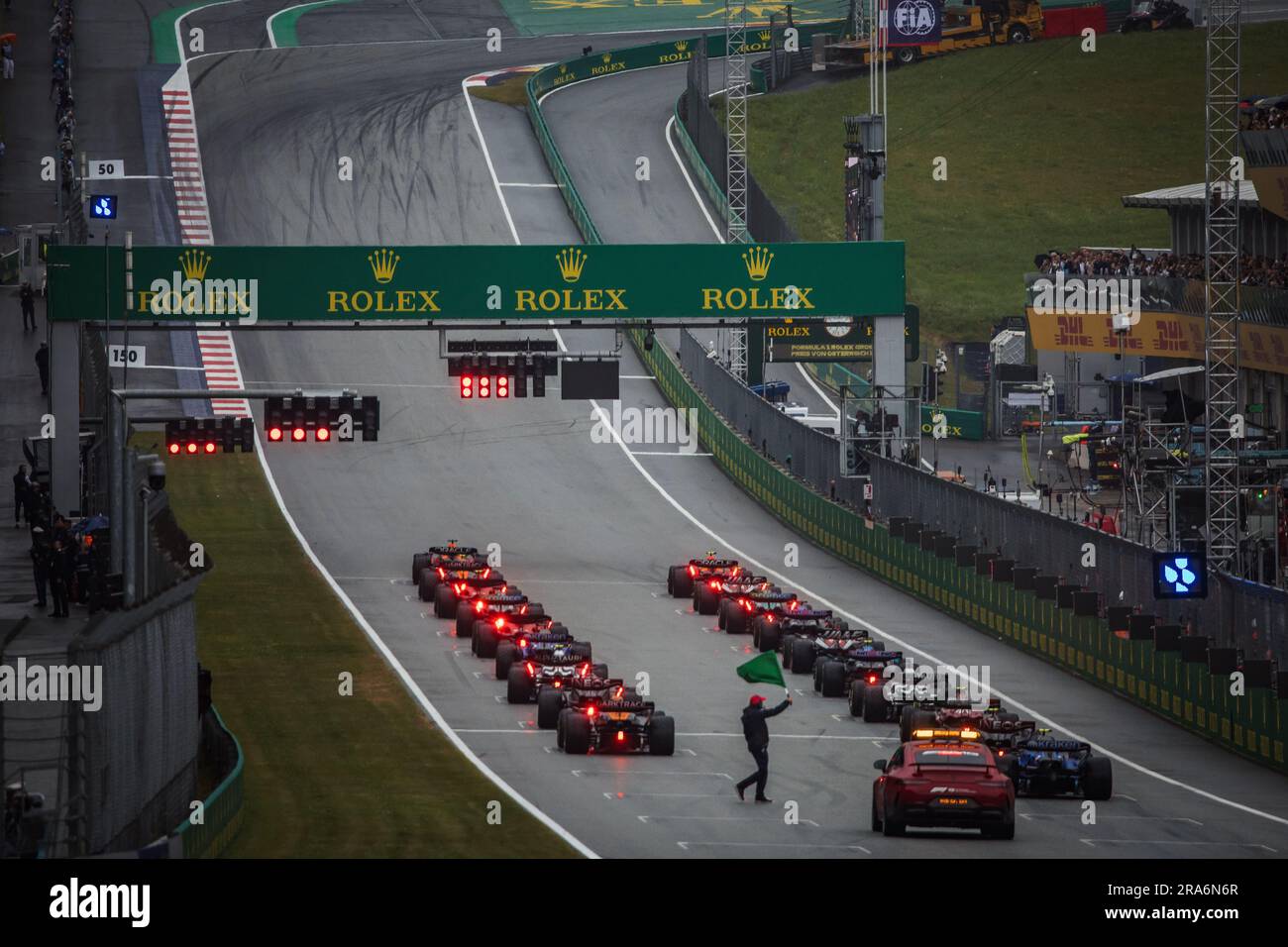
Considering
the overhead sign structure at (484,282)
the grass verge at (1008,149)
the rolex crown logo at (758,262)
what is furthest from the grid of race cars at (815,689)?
the grass verge at (1008,149)

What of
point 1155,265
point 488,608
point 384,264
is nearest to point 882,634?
point 488,608

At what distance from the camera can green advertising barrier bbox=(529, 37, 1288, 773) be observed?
3788 centimetres

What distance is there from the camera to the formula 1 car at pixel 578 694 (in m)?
37.8

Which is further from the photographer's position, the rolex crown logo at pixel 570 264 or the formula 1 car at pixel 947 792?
the rolex crown logo at pixel 570 264

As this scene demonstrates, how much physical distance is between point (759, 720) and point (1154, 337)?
41.7 m

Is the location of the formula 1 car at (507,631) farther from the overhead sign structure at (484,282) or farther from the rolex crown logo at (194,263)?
the rolex crown logo at (194,263)

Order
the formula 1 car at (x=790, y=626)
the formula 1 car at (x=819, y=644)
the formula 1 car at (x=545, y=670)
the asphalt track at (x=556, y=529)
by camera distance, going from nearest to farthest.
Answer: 1. the asphalt track at (x=556, y=529)
2. the formula 1 car at (x=545, y=670)
3. the formula 1 car at (x=819, y=644)
4. the formula 1 car at (x=790, y=626)

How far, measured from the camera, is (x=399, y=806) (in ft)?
108

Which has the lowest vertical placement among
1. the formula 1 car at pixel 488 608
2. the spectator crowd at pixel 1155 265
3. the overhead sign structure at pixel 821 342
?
the formula 1 car at pixel 488 608

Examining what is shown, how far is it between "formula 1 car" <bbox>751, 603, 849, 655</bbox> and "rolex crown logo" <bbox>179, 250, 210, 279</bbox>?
642 inches

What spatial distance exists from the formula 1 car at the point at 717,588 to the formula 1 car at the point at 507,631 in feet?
14.6

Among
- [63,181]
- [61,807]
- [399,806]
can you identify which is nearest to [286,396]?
A: [399,806]

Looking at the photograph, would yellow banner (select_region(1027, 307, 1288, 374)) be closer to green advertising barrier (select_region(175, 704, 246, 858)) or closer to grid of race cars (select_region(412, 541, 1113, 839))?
grid of race cars (select_region(412, 541, 1113, 839))

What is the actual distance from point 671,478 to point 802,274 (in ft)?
38.7
